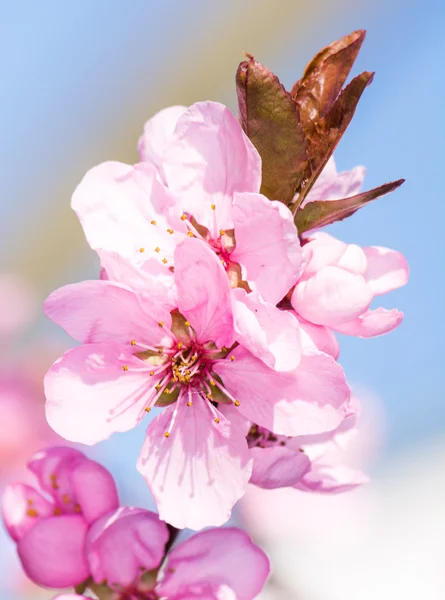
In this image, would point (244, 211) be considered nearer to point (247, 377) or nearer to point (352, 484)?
point (247, 377)

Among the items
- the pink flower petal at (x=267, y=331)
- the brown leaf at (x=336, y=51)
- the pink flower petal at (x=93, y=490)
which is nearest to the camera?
the pink flower petal at (x=267, y=331)

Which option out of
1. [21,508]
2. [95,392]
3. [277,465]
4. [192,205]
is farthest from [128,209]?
[21,508]

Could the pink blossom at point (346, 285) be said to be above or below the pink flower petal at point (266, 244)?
below

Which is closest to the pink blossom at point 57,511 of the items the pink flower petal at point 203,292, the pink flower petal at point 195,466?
the pink flower petal at point 195,466

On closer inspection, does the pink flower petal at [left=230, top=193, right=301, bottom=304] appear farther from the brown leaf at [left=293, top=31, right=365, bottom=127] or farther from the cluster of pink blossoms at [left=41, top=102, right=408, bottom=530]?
the brown leaf at [left=293, top=31, right=365, bottom=127]

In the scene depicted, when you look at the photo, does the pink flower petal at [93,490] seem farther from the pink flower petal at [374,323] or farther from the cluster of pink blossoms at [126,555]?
the pink flower petal at [374,323]

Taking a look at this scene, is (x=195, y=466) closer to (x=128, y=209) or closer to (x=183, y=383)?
(x=183, y=383)

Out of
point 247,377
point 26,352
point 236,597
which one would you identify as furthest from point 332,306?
point 26,352
